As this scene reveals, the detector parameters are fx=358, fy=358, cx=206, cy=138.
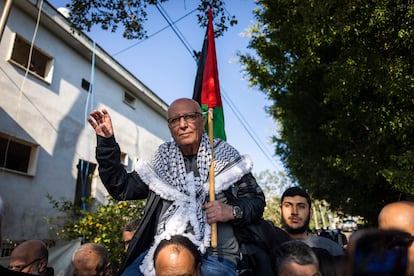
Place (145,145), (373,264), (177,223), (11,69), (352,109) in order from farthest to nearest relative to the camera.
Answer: (145,145) → (11,69) → (352,109) → (177,223) → (373,264)

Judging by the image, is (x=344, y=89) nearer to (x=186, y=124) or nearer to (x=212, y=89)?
(x=212, y=89)

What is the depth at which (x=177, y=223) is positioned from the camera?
242 cm

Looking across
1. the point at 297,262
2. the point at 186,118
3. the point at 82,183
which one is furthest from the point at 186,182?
the point at 82,183

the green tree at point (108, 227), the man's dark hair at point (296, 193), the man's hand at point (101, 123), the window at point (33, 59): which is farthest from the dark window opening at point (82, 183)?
the man's hand at point (101, 123)

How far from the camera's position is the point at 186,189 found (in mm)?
2570

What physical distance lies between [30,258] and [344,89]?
596 cm

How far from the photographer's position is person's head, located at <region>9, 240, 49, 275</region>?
3.30m

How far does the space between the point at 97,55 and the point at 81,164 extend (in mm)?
3630

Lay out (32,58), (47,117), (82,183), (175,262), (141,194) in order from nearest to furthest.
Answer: (175,262) → (141,194) → (32,58) → (47,117) → (82,183)

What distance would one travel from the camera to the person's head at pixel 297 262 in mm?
2340

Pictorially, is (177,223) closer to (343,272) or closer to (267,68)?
(343,272)

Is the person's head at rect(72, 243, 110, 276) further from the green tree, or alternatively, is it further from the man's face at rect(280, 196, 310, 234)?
the green tree

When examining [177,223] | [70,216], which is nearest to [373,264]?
[177,223]

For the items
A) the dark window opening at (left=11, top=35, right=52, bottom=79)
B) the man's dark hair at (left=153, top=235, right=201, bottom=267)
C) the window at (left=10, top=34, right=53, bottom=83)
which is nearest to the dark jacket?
the man's dark hair at (left=153, top=235, right=201, bottom=267)
